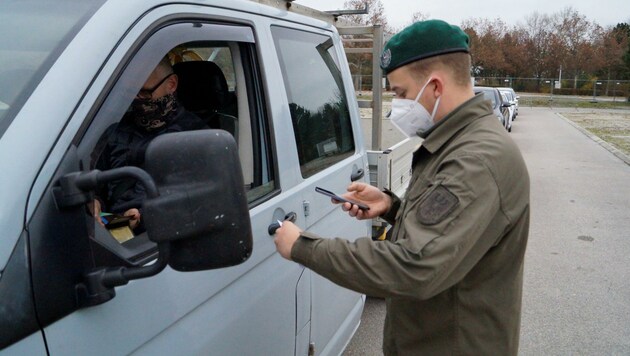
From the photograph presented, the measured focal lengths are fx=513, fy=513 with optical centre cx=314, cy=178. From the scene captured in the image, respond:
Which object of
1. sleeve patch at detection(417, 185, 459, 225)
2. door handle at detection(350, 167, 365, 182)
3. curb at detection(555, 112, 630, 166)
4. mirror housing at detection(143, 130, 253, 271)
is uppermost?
mirror housing at detection(143, 130, 253, 271)

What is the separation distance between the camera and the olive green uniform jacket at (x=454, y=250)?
1.40 meters

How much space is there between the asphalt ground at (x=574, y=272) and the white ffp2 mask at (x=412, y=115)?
8.63ft

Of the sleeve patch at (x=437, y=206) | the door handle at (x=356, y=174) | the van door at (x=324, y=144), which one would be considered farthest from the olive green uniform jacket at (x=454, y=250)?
the door handle at (x=356, y=174)

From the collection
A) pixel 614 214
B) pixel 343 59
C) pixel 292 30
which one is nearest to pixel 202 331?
pixel 292 30

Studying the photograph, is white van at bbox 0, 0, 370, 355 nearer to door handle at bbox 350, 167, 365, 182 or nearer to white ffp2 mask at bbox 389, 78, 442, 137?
white ffp2 mask at bbox 389, 78, 442, 137

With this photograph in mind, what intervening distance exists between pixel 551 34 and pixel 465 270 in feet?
225

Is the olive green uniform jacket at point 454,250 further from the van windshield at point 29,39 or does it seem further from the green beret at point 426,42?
the van windshield at point 29,39

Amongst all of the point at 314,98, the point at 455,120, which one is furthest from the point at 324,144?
the point at 455,120

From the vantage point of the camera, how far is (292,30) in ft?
8.41

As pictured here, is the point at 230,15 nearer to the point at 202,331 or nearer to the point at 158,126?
the point at 158,126

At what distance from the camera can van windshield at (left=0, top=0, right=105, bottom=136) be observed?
1.28 m

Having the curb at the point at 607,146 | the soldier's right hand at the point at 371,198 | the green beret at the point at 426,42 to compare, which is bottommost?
the curb at the point at 607,146

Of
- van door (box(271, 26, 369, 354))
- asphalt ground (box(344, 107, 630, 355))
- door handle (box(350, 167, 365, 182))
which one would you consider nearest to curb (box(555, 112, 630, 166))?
asphalt ground (box(344, 107, 630, 355))

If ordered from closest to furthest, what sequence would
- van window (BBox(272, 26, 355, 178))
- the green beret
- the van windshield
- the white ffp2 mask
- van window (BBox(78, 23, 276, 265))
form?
1. the van windshield
2. van window (BBox(78, 23, 276, 265))
3. the green beret
4. the white ffp2 mask
5. van window (BBox(272, 26, 355, 178))
